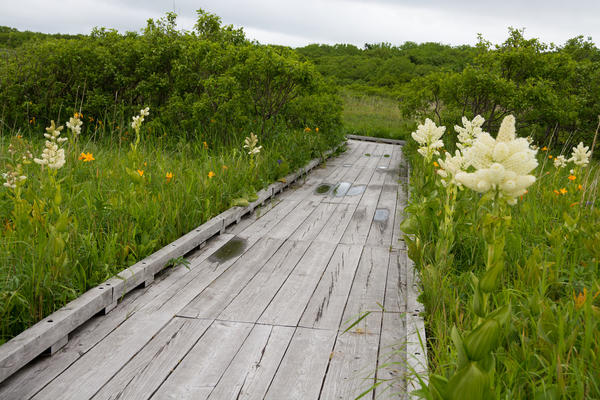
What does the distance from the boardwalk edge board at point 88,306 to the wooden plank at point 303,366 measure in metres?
1.12

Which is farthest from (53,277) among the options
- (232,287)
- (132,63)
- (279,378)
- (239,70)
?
(132,63)

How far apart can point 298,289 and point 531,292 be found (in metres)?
1.44

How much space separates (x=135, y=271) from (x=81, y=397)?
43.9 inches

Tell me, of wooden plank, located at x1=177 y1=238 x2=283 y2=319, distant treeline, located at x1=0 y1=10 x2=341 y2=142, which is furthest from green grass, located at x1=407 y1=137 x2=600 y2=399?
distant treeline, located at x1=0 y1=10 x2=341 y2=142

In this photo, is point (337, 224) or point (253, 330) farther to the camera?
point (337, 224)

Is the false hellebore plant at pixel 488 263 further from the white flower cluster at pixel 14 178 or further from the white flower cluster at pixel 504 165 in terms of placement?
the white flower cluster at pixel 14 178

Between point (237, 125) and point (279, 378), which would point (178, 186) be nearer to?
point (279, 378)

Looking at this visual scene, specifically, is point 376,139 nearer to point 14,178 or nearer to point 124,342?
Result: point 14,178

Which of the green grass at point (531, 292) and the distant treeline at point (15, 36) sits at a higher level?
the distant treeline at point (15, 36)

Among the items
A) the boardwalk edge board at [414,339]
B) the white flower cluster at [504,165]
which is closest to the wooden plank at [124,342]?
the boardwalk edge board at [414,339]

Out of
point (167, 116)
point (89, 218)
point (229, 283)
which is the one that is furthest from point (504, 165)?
point (167, 116)

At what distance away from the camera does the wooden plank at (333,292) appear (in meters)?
2.79

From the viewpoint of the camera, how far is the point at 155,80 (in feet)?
24.7

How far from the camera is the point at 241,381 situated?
2.18 metres
